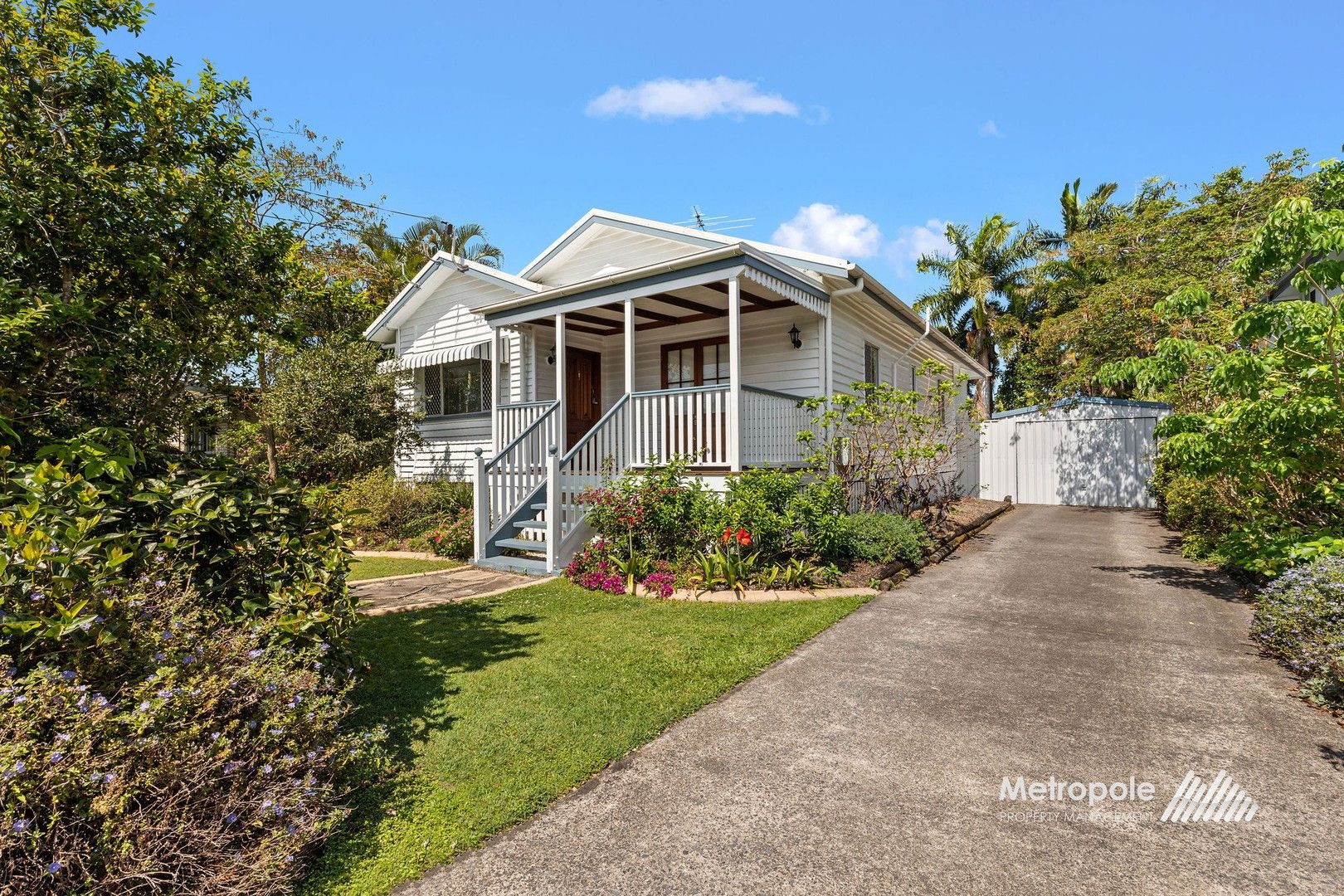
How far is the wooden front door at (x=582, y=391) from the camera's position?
12.3 m

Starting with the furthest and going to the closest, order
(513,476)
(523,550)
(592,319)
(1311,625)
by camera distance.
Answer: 1. (592,319)
2. (513,476)
3. (523,550)
4. (1311,625)

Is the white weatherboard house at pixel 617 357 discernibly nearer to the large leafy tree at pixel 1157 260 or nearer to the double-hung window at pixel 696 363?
the double-hung window at pixel 696 363

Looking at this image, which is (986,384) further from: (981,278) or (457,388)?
(457,388)

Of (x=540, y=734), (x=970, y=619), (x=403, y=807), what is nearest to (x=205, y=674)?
(x=403, y=807)

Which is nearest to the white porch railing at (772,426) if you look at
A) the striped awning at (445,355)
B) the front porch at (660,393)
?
the front porch at (660,393)

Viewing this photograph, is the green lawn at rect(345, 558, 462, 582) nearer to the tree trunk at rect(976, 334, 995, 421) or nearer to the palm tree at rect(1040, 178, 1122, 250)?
the tree trunk at rect(976, 334, 995, 421)

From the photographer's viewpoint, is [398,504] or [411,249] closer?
[398,504]

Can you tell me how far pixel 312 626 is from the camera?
3295 mm

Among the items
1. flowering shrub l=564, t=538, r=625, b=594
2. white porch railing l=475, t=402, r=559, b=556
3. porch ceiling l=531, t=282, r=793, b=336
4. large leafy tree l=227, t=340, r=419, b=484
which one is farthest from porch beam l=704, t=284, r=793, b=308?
large leafy tree l=227, t=340, r=419, b=484

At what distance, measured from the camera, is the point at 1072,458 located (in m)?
17.1

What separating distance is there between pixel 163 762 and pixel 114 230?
3099 millimetres

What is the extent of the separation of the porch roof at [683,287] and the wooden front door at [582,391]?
189 centimetres

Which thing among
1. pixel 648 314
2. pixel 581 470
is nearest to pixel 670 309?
pixel 648 314

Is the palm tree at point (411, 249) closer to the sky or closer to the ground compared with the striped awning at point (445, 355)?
closer to the sky
